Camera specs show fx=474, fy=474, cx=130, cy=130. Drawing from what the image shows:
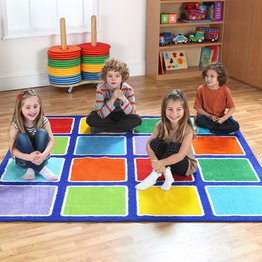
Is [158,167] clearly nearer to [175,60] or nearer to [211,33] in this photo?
[175,60]

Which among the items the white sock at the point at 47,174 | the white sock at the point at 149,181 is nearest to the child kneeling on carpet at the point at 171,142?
the white sock at the point at 149,181

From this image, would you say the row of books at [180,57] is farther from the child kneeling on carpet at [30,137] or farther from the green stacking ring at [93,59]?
the child kneeling on carpet at [30,137]

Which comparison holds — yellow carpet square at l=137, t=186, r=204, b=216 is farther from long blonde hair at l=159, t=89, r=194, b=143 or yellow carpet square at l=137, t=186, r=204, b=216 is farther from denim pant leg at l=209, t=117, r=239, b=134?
denim pant leg at l=209, t=117, r=239, b=134

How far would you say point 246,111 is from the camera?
369 cm

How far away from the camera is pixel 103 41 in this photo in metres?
4.43

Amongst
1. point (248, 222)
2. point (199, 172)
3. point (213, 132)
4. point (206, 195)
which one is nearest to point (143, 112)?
point (213, 132)

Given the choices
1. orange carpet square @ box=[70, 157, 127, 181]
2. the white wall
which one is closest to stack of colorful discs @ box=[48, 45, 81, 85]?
the white wall

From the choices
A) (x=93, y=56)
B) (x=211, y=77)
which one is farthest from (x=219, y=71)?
(x=93, y=56)

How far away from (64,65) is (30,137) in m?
1.50

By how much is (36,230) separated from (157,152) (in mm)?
780

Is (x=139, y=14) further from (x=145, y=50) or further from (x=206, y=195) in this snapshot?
(x=206, y=195)

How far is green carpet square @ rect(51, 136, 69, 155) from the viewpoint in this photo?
9.53 feet

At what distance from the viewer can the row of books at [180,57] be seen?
4.68 m

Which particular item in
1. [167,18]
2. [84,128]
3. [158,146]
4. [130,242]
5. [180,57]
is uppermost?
[167,18]
